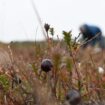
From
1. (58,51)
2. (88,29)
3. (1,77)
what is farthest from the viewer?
(88,29)

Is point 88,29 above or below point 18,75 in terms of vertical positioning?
above

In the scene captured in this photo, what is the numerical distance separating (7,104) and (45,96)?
2.15ft

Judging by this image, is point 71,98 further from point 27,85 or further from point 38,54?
point 38,54

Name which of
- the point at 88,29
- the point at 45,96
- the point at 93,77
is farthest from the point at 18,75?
the point at 88,29

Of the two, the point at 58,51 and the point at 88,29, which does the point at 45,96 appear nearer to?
the point at 58,51

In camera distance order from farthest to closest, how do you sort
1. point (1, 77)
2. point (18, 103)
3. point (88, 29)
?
point (88, 29) → point (18, 103) → point (1, 77)

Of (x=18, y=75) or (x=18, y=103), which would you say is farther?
(x=18, y=75)

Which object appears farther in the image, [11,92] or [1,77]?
[11,92]

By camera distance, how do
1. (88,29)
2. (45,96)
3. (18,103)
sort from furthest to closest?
(88,29) < (18,103) < (45,96)

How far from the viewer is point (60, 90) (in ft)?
6.76

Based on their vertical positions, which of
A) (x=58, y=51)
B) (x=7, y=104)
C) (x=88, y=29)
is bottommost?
(x=7, y=104)

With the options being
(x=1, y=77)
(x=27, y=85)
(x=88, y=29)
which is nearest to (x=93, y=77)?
(x=27, y=85)

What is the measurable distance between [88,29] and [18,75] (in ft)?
30.9

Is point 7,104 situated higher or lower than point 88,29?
lower
